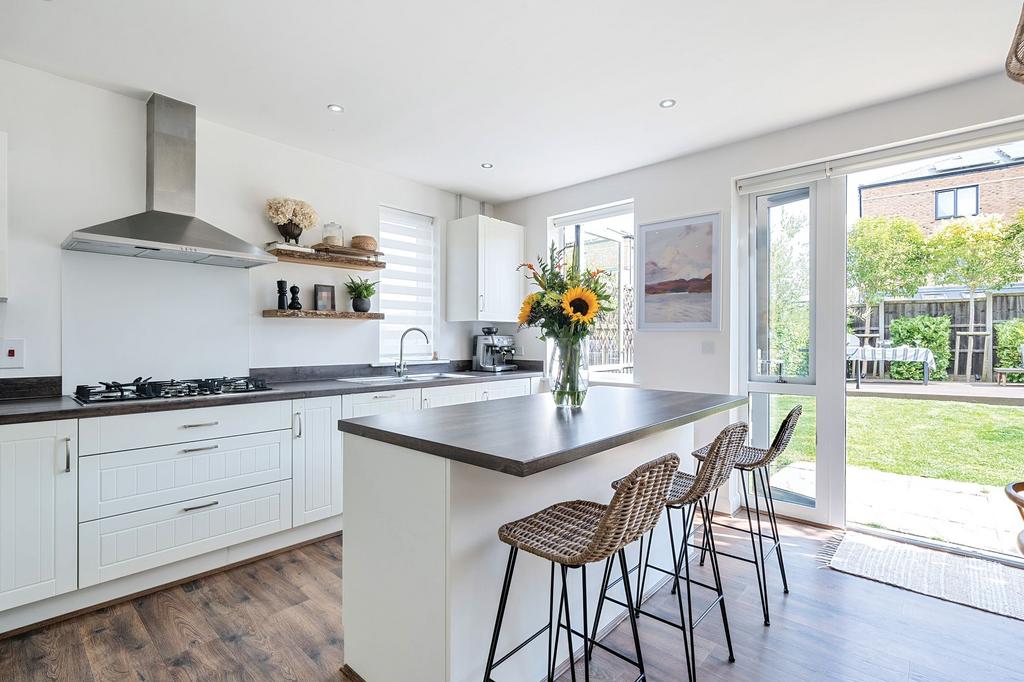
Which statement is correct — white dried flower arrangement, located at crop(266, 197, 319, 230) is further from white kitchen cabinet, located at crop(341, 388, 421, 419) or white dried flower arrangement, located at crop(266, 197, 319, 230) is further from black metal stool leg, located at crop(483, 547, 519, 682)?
black metal stool leg, located at crop(483, 547, 519, 682)

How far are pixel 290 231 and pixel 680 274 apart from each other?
2902 millimetres

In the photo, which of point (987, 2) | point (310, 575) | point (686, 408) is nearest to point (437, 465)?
point (686, 408)

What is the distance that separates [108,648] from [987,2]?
451cm

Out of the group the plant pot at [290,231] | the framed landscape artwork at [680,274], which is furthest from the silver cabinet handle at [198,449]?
the framed landscape artwork at [680,274]

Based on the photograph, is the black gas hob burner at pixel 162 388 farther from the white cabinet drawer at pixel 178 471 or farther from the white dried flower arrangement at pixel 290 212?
the white dried flower arrangement at pixel 290 212

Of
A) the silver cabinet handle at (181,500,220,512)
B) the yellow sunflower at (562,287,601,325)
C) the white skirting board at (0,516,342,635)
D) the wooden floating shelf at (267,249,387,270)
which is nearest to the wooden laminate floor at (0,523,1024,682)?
the white skirting board at (0,516,342,635)

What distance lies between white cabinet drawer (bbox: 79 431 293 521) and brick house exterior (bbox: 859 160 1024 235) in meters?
4.00

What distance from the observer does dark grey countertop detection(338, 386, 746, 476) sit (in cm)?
134

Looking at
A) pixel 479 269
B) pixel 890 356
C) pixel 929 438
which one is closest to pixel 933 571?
pixel 929 438

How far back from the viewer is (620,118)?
10.2 feet

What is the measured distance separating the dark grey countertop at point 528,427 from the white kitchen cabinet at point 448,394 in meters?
1.37

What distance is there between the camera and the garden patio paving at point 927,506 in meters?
2.88

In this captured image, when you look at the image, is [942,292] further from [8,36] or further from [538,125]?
[8,36]

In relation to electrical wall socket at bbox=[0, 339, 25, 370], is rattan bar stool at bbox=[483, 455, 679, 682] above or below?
below
